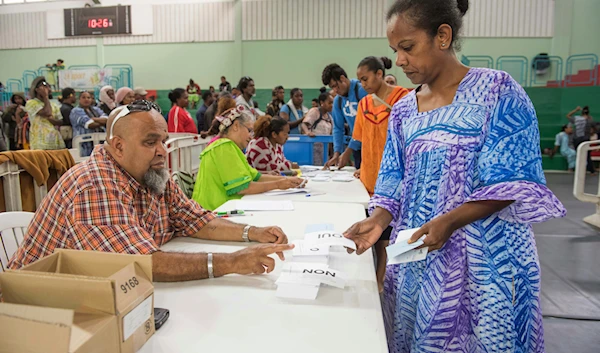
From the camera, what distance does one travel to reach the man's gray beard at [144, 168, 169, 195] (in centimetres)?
156

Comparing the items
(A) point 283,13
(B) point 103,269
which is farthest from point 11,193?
(A) point 283,13

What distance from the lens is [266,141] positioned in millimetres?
3850

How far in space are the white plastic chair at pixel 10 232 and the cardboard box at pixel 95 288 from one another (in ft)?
2.90

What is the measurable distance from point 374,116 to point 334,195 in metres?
0.61

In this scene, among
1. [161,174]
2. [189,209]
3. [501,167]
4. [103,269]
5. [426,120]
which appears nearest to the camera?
[103,269]

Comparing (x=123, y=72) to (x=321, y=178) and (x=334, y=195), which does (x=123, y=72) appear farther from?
(x=334, y=195)

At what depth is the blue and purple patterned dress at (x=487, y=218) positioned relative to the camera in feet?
3.95

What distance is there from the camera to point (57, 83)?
12102mm

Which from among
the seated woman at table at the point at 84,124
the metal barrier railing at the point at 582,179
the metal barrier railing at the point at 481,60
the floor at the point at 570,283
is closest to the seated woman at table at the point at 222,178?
the floor at the point at 570,283

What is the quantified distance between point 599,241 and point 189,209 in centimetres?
444

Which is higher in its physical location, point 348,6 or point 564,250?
point 348,6

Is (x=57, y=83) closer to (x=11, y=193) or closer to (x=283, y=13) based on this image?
(x=283, y=13)

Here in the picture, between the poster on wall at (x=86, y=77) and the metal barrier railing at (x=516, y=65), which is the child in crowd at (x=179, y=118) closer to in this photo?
the poster on wall at (x=86, y=77)

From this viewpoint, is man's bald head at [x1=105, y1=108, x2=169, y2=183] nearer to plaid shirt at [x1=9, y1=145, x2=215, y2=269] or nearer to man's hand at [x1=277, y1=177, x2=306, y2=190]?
plaid shirt at [x1=9, y1=145, x2=215, y2=269]
